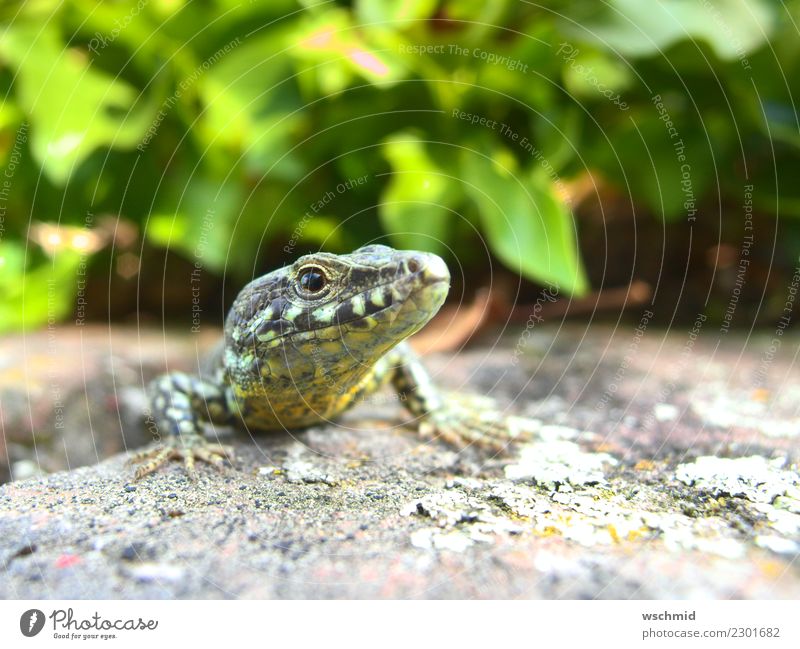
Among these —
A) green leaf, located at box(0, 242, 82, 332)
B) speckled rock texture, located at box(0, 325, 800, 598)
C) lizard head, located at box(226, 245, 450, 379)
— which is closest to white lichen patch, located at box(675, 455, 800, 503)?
speckled rock texture, located at box(0, 325, 800, 598)

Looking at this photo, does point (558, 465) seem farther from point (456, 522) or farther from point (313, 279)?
point (313, 279)

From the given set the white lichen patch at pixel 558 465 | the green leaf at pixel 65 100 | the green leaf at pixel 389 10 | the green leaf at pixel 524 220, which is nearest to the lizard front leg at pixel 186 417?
the white lichen patch at pixel 558 465

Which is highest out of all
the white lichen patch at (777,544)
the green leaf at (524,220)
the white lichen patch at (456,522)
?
the green leaf at (524,220)

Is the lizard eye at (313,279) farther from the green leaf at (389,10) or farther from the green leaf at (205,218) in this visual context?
the green leaf at (389,10)

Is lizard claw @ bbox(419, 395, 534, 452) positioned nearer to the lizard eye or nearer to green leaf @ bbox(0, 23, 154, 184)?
the lizard eye
